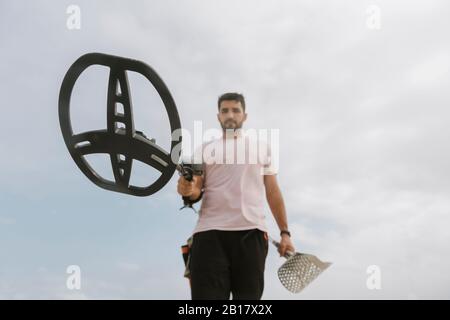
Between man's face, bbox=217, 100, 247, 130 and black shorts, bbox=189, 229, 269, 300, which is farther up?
man's face, bbox=217, 100, 247, 130

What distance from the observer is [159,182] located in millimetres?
3338

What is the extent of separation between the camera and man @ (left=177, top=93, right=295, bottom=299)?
2785 millimetres

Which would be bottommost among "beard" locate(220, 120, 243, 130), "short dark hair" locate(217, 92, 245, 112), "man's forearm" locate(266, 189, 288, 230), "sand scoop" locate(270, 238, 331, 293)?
"sand scoop" locate(270, 238, 331, 293)

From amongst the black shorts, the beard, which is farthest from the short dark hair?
the black shorts

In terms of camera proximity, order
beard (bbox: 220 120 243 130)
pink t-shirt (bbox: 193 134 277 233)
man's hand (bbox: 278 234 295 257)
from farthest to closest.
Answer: beard (bbox: 220 120 243 130) < man's hand (bbox: 278 234 295 257) < pink t-shirt (bbox: 193 134 277 233)

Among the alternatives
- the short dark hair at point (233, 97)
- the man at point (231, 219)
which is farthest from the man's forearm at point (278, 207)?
the short dark hair at point (233, 97)

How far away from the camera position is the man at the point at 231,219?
9.14ft

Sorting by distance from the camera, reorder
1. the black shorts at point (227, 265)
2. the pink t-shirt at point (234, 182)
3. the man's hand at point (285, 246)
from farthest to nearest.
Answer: the man's hand at point (285, 246) < the pink t-shirt at point (234, 182) < the black shorts at point (227, 265)

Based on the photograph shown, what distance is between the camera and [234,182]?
2980 millimetres

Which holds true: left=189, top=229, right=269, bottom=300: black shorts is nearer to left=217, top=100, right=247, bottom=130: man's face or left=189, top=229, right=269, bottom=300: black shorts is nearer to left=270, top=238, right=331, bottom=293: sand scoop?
left=270, top=238, right=331, bottom=293: sand scoop

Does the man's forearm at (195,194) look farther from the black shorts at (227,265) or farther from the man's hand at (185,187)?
the black shorts at (227,265)
